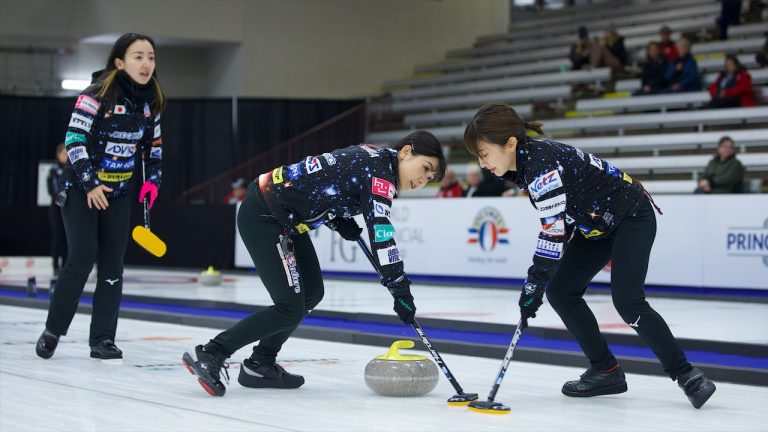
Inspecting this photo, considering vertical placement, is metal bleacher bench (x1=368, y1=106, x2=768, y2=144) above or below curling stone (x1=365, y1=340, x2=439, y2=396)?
above

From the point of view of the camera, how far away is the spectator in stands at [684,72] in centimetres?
1406

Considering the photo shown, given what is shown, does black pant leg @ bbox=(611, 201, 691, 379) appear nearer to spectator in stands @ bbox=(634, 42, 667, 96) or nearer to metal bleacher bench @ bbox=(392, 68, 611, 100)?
spectator in stands @ bbox=(634, 42, 667, 96)

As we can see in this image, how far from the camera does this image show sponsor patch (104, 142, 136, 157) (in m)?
5.29

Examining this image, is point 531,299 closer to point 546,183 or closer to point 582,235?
point 546,183

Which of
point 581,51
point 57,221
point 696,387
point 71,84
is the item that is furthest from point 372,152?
point 71,84

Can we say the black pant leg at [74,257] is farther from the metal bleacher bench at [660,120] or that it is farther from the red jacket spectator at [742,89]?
the red jacket spectator at [742,89]

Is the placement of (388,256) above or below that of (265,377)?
above

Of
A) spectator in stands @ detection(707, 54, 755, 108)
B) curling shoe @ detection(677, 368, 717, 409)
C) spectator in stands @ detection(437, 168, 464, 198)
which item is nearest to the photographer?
curling shoe @ detection(677, 368, 717, 409)

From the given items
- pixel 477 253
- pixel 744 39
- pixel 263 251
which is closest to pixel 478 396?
pixel 263 251

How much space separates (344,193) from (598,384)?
4.14 ft

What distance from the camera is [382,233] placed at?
3.79 metres

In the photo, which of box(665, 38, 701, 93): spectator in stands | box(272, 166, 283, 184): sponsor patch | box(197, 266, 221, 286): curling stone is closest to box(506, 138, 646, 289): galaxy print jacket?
box(272, 166, 283, 184): sponsor patch

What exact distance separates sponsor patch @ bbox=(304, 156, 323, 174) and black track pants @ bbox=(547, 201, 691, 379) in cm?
103

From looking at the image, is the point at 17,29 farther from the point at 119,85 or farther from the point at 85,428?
the point at 85,428
